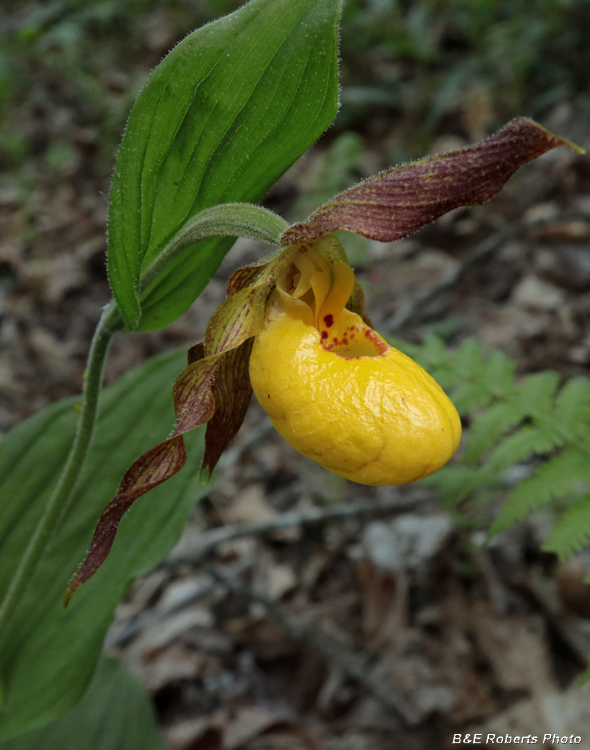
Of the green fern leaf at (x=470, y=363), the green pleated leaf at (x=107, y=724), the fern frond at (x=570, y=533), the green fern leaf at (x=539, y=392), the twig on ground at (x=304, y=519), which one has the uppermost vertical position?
the green pleated leaf at (x=107, y=724)

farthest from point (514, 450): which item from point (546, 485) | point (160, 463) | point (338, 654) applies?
point (160, 463)

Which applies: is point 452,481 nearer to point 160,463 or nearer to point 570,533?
point 570,533

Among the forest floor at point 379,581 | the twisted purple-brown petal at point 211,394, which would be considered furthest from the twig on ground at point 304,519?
the twisted purple-brown petal at point 211,394

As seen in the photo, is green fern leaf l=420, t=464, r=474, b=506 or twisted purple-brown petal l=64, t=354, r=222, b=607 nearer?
twisted purple-brown petal l=64, t=354, r=222, b=607

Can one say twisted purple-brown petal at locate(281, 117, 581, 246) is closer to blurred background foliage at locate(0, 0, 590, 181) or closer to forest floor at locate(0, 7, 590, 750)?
forest floor at locate(0, 7, 590, 750)

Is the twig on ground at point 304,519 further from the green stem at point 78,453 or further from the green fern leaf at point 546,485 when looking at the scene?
the green stem at point 78,453

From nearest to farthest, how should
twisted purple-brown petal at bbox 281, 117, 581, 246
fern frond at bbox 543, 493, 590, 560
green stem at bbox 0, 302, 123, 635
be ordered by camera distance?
twisted purple-brown petal at bbox 281, 117, 581, 246 < green stem at bbox 0, 302, 123, 635 < fern frond at bbox 543, 493, 590, 560

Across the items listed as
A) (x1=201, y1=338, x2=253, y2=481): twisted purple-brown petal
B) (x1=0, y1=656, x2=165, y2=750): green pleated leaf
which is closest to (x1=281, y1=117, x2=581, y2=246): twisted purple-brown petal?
(x1=201, y1=338, x2=253, y2=481): twisted purple-brown petal
